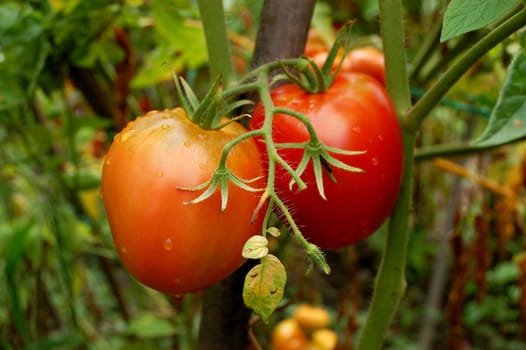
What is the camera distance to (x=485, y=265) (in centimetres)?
117

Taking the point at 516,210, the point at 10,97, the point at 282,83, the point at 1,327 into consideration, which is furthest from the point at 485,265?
the point at 1,327

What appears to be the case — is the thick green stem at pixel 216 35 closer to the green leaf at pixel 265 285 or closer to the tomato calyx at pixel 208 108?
the tomato calyx at pixel 208 108

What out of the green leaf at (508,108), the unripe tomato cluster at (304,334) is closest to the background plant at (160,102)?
the green leaf at (508,108)

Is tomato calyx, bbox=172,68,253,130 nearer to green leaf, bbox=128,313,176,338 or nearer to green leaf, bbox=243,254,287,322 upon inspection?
green leaf, bbox=243,254,287,322

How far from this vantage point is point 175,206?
0.44m

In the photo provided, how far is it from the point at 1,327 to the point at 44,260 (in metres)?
0.16

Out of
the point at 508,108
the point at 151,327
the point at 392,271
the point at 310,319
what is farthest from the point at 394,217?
the point at 310,319

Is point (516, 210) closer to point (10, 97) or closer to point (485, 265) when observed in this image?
point (485, 265)

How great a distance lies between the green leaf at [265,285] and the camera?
38 centimetres

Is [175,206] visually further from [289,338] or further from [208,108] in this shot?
[289,338]

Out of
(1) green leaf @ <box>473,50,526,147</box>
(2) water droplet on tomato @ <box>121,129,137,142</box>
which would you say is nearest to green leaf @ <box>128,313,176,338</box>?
(2) water droplet on tomato @ <box>121,129,137,142</box>

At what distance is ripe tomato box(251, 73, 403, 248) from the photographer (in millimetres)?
491

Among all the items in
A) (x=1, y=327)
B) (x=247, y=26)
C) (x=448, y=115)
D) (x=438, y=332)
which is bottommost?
Answer: (x=438, y=332)

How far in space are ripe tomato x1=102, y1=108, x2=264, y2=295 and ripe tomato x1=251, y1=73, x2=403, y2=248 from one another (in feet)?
0.13
